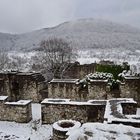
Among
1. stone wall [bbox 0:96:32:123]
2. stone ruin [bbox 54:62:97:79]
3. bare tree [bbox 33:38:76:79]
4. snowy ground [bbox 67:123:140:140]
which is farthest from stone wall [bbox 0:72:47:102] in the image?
snowy ground [bbox 67:123:140:140]

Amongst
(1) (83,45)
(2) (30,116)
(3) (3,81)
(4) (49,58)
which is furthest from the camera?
(1) (83,45)

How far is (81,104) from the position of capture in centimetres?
1260

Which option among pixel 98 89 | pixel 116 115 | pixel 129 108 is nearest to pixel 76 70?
pixel 98 89

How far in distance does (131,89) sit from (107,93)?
142cm

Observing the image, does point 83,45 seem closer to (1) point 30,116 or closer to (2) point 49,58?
(2) point 49,58

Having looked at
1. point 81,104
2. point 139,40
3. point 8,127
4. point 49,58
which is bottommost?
point 8,127

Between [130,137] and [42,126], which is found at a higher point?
[130,137]

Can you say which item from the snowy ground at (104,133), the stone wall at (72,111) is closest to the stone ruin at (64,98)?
the stone wall at (72,111)

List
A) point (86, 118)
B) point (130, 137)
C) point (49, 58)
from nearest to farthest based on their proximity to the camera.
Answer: point (130, 137), point (86, 118), point (49, 58)

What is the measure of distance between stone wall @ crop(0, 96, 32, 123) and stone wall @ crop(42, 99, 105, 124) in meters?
1.16

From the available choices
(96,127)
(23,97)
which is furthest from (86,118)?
(23,97)

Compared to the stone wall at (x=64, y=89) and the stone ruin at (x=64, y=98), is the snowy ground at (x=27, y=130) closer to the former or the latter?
the stone ruin at (x=64, y=98)

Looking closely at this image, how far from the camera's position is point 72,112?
Result: 12.8 m

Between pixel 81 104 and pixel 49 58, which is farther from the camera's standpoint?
pixel 49 58
